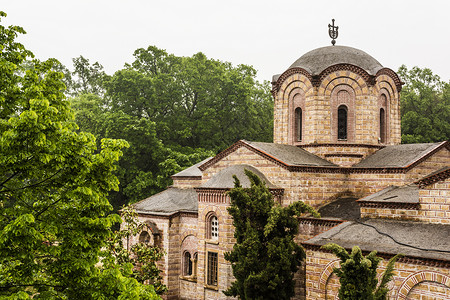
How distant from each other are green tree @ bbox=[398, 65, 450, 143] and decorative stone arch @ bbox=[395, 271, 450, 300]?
24.8 m

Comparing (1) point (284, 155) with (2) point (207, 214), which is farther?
(1) point (284, 155)

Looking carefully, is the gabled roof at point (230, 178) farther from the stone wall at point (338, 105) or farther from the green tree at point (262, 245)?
the stone wall at point (338, 105)

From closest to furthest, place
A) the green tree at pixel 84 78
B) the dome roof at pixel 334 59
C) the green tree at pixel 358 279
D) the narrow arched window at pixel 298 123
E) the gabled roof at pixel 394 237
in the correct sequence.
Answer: the green tree at pixel 358 279, the gabled roof at pixel 394 237, the dome roof at pixel 334 59, the narrow arched window at pixel 298 123, the green tree at pixel 84 78

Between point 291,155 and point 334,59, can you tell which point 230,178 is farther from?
point 334,59

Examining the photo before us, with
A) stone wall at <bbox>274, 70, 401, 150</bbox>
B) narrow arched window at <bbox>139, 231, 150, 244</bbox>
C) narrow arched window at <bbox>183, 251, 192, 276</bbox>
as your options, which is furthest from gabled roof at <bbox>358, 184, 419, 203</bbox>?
narrow arched window at <bbox>139, 231, 150, 244</bbox>


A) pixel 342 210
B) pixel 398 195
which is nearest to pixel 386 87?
pixel 342 210

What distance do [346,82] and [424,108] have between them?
1976 centimetres

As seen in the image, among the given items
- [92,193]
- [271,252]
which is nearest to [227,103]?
[271,252]

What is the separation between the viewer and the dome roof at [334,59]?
2027 cm

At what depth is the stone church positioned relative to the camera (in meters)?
12.7

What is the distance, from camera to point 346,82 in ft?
65.3

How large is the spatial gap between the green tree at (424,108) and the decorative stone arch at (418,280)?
24824 mm

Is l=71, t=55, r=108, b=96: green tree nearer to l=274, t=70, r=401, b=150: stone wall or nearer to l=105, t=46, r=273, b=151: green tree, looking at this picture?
l=105, t=46, r=273, b=151: green tree

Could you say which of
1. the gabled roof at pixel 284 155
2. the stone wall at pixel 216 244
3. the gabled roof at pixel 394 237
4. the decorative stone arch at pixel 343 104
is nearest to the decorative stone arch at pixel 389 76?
the decorative stone arch at pixel 343 104
